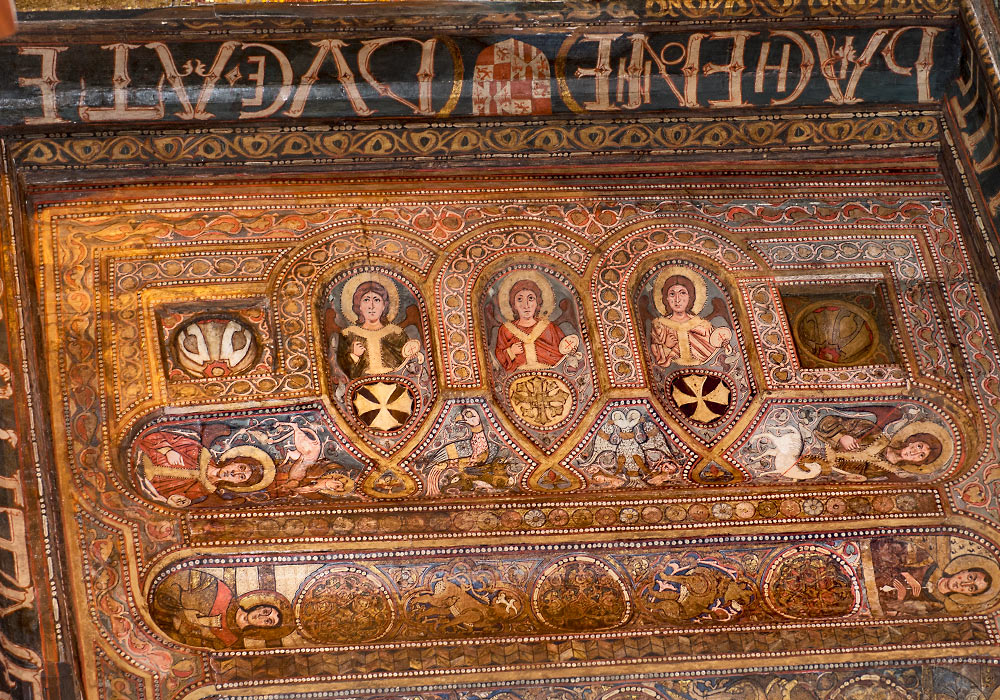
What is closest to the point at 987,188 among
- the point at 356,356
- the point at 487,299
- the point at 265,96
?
the point at 487,299

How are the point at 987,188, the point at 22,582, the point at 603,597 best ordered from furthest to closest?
the point at 987,188, the point at 603,597, the point at 22,582

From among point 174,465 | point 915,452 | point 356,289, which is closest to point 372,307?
point 356,289

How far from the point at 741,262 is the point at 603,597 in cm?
215

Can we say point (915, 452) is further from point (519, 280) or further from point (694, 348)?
point (519, 280)

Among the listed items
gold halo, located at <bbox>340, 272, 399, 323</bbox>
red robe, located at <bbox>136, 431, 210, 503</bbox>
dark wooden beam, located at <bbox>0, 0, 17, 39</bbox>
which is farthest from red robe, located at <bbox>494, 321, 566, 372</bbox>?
dark wooden beam, located at <bbox>0, 0, 17, 39</bbox>

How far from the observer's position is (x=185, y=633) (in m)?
5.82

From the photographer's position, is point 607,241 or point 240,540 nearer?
point 240,540

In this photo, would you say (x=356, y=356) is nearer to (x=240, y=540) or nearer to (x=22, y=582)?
(x=240, y=540)

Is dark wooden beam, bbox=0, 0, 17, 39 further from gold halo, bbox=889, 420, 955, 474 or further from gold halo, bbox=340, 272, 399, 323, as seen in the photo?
gold halo, bbox=889, 420, 955, 474

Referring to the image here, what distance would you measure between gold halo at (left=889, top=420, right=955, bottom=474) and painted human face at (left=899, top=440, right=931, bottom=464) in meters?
0.03

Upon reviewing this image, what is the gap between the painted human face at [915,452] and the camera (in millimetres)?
6145

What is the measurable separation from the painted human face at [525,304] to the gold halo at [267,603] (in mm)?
2087

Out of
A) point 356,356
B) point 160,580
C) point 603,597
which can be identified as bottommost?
point 603,597

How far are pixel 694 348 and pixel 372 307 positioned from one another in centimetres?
190
